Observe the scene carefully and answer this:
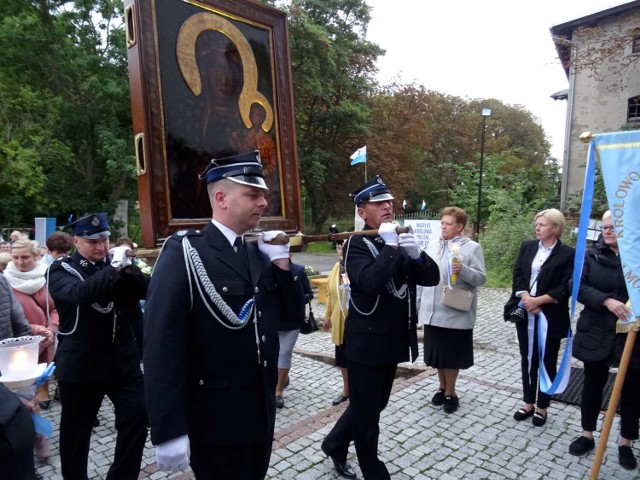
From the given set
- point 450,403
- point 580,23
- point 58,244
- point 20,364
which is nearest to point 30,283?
point 58,244

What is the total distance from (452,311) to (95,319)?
331 centimetres

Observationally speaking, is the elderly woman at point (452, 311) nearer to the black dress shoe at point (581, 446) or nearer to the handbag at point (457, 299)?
the handbag at point (457, 299)

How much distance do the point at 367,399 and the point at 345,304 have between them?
172 cm

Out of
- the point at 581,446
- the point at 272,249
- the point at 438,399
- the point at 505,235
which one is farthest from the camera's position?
the point at 505,235

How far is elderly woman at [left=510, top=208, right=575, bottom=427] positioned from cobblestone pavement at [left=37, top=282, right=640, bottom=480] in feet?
0.97

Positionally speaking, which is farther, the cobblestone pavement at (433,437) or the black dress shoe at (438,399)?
the black dress shoe at (438,399)

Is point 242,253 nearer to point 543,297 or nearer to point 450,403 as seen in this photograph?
point 543,297

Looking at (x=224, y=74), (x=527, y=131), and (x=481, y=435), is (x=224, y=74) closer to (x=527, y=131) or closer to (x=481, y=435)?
(x=481, y=435)

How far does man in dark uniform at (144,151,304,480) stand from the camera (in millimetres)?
1965

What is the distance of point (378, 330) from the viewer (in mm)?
3170

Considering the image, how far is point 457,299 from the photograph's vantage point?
180 inches

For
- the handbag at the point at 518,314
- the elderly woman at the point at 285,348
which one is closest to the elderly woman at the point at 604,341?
the handbag at the point at 518,314

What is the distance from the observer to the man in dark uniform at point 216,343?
196 cm

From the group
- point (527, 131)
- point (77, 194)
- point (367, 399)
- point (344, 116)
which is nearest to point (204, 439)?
point (367, 399)
